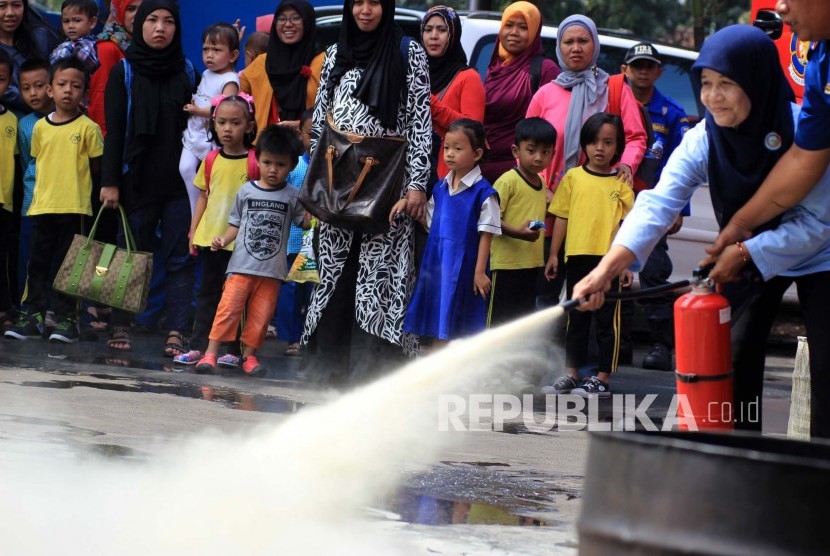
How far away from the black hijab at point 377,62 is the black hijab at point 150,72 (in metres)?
1.86

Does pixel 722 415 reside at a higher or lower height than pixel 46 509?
higher

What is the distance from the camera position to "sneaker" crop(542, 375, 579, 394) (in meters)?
8.09

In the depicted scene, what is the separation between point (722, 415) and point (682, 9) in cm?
1781

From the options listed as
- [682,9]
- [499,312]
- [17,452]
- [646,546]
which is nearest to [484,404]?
[499,312]

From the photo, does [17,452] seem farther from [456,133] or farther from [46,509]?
[456,133]

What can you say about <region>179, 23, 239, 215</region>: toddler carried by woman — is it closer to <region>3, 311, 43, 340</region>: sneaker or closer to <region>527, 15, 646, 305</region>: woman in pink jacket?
<region>3, 311, 43, 340</region>: sneaker

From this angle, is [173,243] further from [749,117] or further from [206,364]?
[749,117]

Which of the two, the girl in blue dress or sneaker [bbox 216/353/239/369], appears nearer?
the girl in blue dress

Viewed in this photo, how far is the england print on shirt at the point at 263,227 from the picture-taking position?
8.09m

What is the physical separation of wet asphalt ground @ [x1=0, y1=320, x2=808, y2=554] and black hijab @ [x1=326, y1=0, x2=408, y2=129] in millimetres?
1690

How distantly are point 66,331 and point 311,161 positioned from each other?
8.19 ft

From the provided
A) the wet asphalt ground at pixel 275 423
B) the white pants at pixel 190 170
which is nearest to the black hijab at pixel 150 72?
the white pants at pixel 190 170

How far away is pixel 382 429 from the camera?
5.10 m

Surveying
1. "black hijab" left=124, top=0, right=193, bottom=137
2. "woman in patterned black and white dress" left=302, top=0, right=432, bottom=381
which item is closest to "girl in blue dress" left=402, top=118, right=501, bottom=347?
"woman in patterned black and white dress" left=302, top=0, right=432, bottom=381
